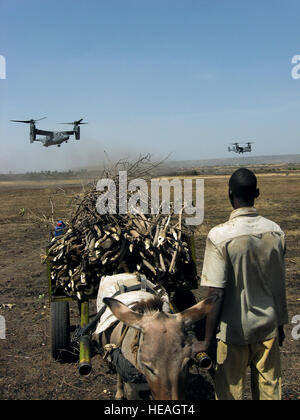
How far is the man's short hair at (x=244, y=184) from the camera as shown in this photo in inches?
122

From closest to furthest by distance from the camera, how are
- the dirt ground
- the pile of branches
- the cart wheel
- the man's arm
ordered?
the man's arm → the dirt ground → the pile of branches → the cart wheel

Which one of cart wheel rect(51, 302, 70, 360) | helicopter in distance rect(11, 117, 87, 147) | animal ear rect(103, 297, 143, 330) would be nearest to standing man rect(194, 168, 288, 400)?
animal ear rect(103, 297, 143, 330)

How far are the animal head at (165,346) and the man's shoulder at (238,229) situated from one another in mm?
485

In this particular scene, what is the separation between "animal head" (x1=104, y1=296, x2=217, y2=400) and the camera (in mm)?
2822

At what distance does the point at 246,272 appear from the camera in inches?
120

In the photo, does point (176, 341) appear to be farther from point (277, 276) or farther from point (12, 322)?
point (12, 322)

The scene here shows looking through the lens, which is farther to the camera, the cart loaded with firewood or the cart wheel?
the cart wheel

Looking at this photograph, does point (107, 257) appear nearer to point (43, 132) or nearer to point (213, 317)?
point (213, 317)

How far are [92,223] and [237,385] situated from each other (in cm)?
329

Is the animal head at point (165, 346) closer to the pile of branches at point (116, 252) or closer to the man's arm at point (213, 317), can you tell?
the man's arm at point (213, 317)

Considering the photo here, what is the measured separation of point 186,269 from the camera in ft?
19.1

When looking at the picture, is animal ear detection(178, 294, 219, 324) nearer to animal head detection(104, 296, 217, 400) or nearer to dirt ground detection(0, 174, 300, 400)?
animal head detection(104, 296, 217, 400)

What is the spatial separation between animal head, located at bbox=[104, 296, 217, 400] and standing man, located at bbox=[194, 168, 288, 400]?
13 cm

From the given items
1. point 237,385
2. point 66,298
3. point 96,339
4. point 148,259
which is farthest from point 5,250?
point 237,385
